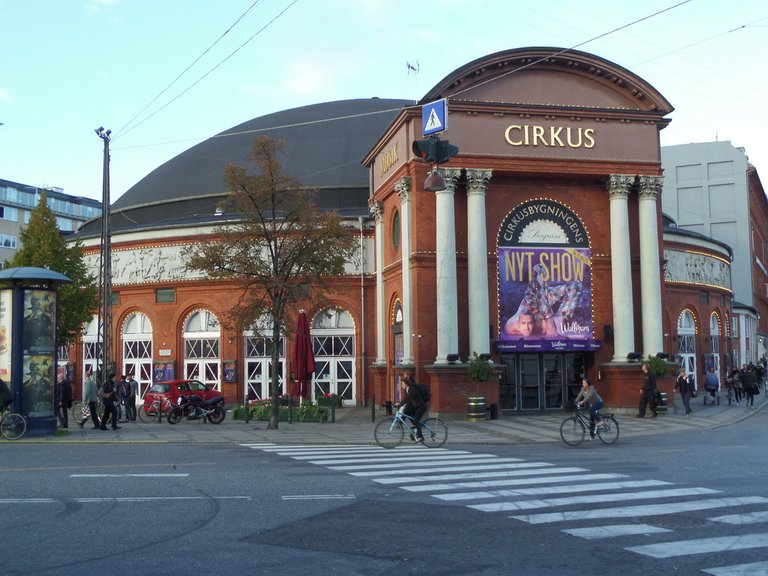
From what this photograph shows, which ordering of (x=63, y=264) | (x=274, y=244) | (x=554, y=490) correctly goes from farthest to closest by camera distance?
(x=63, y=264) → (x=274, y=244) → (x=554, y=490)

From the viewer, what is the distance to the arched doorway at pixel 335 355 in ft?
132

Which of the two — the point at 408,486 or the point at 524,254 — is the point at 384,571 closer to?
the point at 408,486

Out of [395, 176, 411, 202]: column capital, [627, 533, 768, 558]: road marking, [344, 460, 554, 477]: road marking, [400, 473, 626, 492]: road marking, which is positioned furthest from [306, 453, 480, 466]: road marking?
[395, 176, 411, 202]: column capital

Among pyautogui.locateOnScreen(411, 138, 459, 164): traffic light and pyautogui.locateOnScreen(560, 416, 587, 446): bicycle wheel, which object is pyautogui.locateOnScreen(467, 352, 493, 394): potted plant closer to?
pyautogui.locateOnScreen(560, 416, 587, 446): bicycle wheel

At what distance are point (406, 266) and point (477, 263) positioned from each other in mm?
2777

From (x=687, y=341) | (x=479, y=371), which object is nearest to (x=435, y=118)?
(x=479, y=371)

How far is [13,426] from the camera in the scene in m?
22.9

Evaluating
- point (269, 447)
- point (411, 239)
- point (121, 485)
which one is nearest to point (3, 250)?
point (411, 239)

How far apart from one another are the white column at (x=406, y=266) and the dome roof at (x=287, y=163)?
11.5m

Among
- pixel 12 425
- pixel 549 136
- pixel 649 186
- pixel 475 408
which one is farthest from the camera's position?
pixel 649 186

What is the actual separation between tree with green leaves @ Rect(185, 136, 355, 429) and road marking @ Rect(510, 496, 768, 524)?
1634 cm

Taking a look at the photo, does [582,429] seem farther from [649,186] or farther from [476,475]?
[649,186]

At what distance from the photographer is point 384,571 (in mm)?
8141

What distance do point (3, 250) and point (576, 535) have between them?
95871 millimetres
